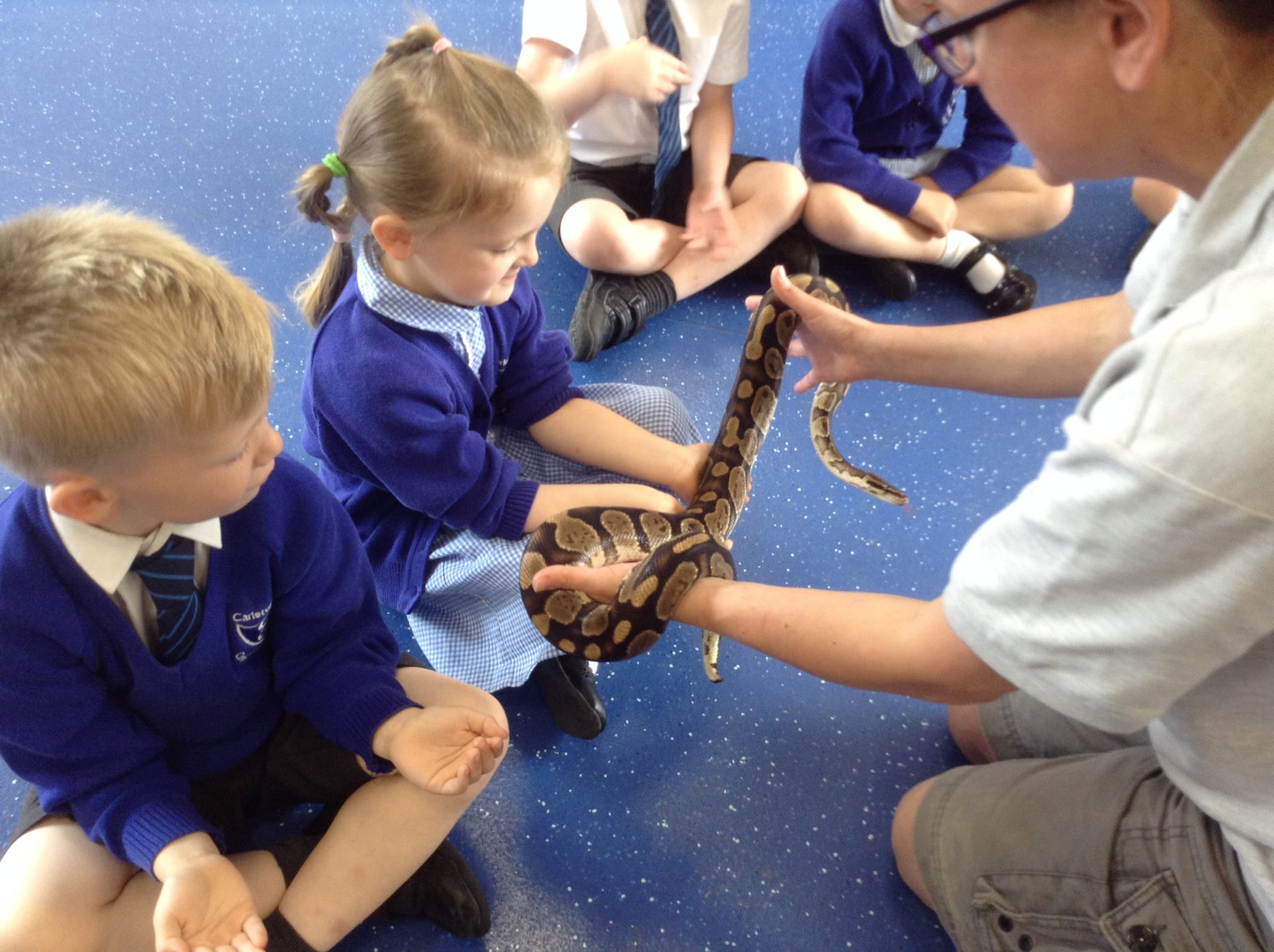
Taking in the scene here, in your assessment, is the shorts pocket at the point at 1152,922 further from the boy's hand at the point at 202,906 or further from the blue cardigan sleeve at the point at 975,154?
the blue cardigan sleeve at the point at 975,154

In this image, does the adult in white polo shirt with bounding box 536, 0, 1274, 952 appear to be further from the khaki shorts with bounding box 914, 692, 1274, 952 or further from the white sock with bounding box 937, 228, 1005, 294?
the white sock with bounding box 937, 228, 1005, 294

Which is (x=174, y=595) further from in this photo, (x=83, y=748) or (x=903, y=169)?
(x=903, y=169)

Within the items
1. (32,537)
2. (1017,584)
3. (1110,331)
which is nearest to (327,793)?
(32,537)

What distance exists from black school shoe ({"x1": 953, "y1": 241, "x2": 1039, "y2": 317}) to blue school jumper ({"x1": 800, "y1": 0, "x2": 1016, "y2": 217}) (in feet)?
0.78

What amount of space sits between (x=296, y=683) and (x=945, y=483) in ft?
4.70

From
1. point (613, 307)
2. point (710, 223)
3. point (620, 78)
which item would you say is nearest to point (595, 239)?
point (613, 307)

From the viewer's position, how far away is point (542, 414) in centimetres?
162

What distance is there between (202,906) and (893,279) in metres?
2.15

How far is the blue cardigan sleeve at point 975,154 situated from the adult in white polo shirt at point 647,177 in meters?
0.51

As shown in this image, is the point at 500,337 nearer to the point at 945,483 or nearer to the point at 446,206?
the point at 446,206

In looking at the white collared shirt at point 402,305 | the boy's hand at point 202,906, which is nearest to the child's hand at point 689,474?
the white collared shirt at point 402,305

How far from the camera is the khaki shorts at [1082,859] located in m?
1.00

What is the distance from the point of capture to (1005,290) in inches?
94.3

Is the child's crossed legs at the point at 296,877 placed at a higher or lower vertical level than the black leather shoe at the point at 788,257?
lower
